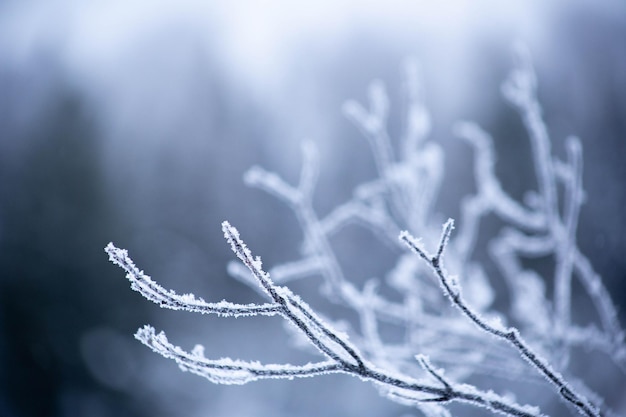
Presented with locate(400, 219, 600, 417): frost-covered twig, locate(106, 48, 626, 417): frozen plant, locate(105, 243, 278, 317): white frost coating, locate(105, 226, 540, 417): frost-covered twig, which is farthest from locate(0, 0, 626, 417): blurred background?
locate(105, 243, 278, 317): white frost coating

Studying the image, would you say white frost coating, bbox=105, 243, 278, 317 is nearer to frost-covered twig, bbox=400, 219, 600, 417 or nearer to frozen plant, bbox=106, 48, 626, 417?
frozen plant, bbox=106, 48, 626, 417

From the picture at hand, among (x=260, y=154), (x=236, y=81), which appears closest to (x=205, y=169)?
(x=260, y=154)

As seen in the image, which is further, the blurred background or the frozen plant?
the blurred background

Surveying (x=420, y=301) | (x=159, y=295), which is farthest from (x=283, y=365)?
(x=420, y=301)

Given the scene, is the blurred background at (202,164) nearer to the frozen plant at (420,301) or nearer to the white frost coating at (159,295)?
the frozen plant at (420,301)

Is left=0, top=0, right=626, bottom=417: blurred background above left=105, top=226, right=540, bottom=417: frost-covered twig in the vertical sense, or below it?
above

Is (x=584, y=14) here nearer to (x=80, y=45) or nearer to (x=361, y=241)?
(x=361, y=241)

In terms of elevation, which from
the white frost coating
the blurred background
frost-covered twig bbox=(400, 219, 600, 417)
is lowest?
the white frost coating
